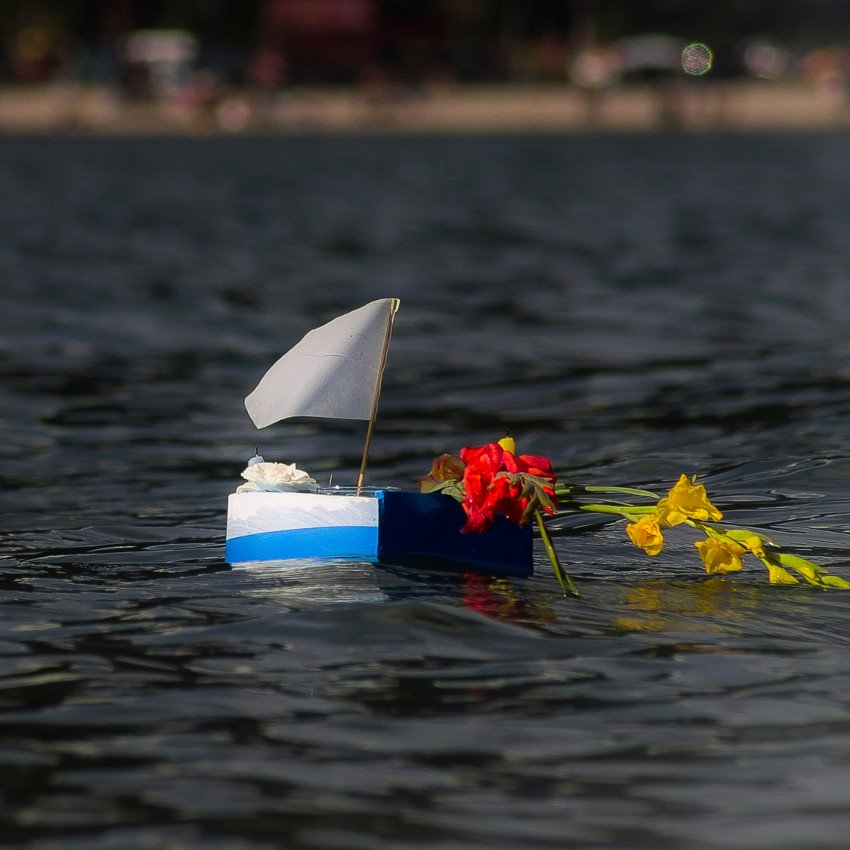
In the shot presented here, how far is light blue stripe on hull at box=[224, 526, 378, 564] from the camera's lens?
738cm

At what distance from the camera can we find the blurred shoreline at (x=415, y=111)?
80062mm

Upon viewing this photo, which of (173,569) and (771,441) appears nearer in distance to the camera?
A: (173,569)

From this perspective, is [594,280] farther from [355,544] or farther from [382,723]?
[382,723]

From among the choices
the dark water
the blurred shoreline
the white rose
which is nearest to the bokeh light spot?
the blurred shoreline

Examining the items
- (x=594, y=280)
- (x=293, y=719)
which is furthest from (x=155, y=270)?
(x=293, y=719)

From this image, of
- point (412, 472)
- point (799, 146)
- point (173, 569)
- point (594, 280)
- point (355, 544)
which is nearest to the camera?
point (355, 544)

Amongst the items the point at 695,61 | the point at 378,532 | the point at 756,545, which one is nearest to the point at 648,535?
the point at 756,545

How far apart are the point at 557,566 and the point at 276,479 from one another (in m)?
1.30

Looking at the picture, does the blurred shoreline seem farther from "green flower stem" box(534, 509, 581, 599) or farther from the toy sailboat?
"green flower stem" box(534, 509, 581, 599)

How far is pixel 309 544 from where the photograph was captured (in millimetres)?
7531

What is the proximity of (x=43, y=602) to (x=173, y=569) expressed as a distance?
810 millimetres

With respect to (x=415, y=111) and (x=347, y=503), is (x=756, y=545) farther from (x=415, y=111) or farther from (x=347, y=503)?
(x=415, y=111)

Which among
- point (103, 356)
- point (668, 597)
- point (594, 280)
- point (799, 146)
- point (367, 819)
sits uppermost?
point (799, 146)

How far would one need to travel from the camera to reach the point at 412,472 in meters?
11.1
